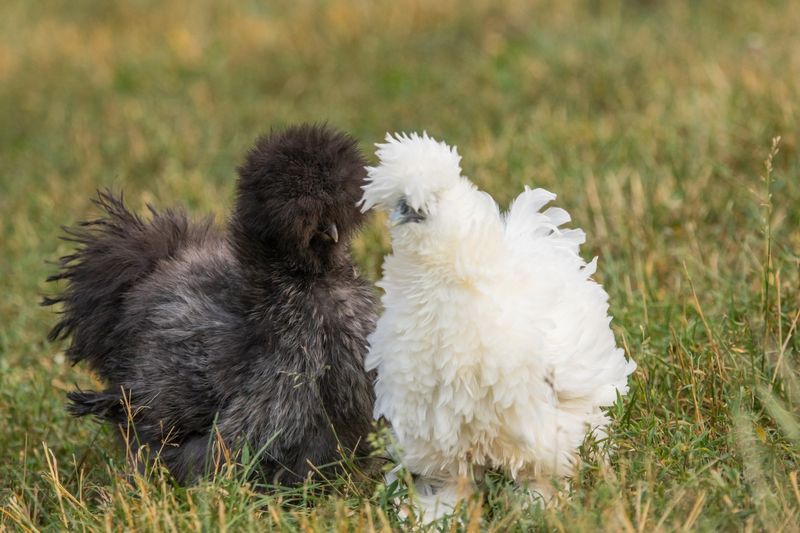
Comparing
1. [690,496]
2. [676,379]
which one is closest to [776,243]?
[676,379]

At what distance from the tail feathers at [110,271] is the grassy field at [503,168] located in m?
0.47

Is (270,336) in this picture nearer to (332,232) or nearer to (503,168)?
(332,232)

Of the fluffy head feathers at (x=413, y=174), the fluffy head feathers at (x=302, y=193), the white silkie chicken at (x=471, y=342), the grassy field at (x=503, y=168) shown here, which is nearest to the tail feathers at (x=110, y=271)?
the grassy field at (x=503, y=168)

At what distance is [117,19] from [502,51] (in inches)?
233

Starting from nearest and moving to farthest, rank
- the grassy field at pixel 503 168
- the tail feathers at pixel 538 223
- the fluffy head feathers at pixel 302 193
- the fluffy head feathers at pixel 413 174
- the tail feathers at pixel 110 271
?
1. the fluffy head feathers at pixel 413 174
2. the grassy field at pixel 503 168
3. the tail feathers at pixel 538 223
4. the fluffy head feathers at pixel 302 193
5. the tail feathers at pixel 110 271

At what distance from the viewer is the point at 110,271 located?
5090 millimetres

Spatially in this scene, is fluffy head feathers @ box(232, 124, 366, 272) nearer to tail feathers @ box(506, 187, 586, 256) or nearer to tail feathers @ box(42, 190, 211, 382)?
tail feathers @ box(506, 187, 586, 256)

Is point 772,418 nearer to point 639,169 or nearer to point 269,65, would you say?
point 639,169

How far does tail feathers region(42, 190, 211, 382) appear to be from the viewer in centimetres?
506

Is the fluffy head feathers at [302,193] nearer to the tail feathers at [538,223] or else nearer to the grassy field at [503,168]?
the tail feathers at [538,223]

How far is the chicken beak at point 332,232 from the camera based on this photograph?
4207mm

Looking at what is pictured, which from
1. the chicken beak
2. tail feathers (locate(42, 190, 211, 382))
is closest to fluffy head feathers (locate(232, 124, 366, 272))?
the chicken beak

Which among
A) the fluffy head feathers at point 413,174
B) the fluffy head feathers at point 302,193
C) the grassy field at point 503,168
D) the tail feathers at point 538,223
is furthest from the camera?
the fluffy head feathers at point 302,193

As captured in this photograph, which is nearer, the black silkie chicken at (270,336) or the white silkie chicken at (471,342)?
the white silkie chicken at (471,342)
